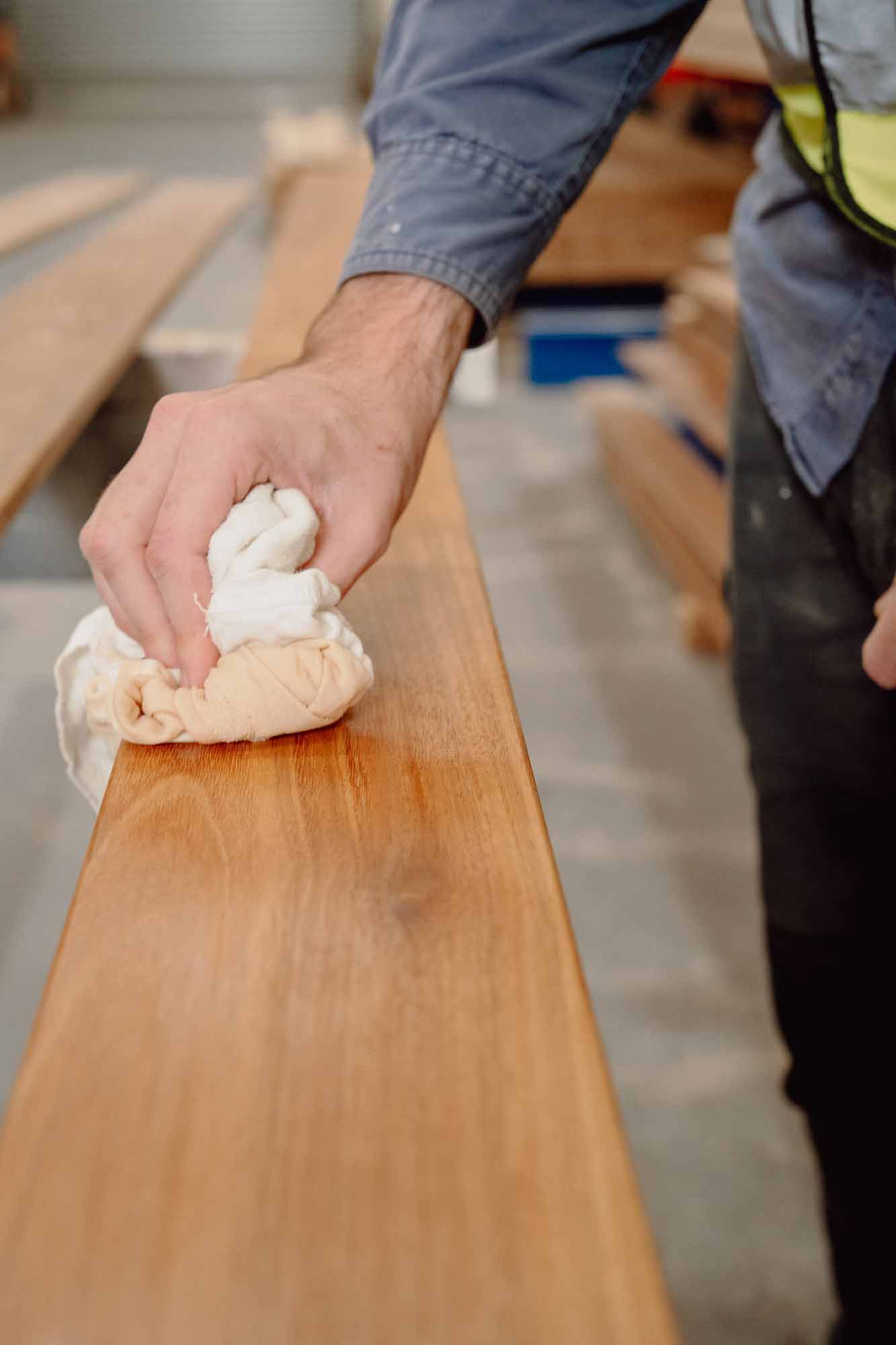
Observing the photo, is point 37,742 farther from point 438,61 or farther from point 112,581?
point 438,61

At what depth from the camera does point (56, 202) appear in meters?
2.07

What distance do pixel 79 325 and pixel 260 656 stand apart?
2.78ft

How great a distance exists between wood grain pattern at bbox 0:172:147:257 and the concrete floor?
1.9 inches

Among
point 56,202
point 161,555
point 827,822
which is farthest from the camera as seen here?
point 56,202

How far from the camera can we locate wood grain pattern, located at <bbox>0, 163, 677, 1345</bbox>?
1.00 feet

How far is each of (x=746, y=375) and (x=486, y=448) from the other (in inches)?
82.1

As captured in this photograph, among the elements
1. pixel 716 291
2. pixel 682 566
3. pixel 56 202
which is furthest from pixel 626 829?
pixel 56 202

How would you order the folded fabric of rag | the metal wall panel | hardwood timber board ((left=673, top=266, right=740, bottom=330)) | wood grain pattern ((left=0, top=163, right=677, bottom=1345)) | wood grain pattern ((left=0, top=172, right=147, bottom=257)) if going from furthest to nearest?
the metal wall panel < hardwood timber board ((left=673, top=266, right=740, bottom=330)) < wood grain pattern ((left=0, top=172, right=147, bottom=257)) < the folded fabric of rag < wood grain pattern ((left=0, top=163, right=677, bottom=1345))

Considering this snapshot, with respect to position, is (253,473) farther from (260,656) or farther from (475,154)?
(475,154)

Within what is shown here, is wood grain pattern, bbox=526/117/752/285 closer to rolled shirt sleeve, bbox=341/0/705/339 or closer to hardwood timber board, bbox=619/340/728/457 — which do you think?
hardwood timber board, bbox=619/340/728/457

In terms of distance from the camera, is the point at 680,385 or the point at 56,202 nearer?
the point at 56,202

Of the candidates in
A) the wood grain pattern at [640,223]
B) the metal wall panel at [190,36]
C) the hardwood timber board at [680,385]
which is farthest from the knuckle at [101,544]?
the metal wall panel at [190,36]

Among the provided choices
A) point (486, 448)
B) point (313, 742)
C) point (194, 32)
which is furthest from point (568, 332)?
point (194, 32)

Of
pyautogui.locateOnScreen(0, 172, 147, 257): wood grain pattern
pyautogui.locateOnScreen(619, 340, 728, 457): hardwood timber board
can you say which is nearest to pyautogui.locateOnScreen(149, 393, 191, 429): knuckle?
pyautogui.locateOnScreen(0, 172, 147, 257): wood grain pattern
